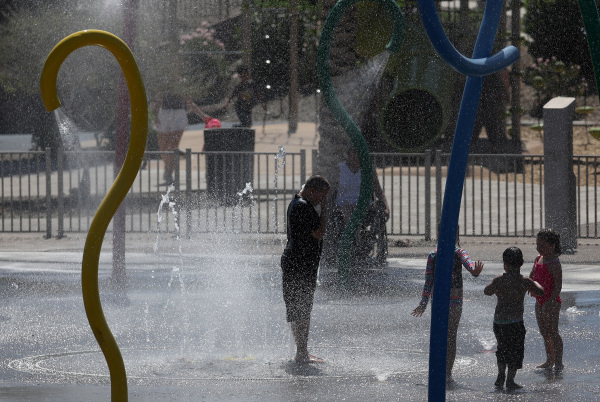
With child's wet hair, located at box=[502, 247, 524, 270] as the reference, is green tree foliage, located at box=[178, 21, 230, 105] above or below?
above

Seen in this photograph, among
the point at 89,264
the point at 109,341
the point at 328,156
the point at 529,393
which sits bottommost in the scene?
the point at 529,393

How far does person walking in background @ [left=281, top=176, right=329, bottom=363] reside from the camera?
752 cm

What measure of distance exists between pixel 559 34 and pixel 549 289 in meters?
24.6

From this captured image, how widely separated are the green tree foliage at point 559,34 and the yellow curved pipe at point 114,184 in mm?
25982

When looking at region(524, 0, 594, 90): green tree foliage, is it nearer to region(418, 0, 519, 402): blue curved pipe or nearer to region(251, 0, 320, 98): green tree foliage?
region(251, 0, 320, 98): green tree foliage

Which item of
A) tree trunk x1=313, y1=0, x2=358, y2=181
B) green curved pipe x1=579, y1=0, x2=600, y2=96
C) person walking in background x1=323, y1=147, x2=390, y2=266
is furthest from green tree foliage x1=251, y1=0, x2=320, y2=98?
green curved pipe x1=579, y1=0, x2=600, y2=96

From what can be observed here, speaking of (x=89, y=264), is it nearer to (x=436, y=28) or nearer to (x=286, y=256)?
(x=436, y=28)

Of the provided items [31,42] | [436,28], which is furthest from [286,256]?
[31,42]

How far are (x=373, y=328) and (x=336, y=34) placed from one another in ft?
19.1

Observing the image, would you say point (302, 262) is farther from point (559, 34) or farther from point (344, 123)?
point (559, 34)

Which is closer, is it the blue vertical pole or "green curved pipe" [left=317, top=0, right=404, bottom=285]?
the blue vertical pole

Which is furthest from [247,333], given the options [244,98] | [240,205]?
[244,98]

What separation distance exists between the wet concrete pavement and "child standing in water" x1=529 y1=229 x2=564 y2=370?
0.20m

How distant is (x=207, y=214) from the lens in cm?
1470
